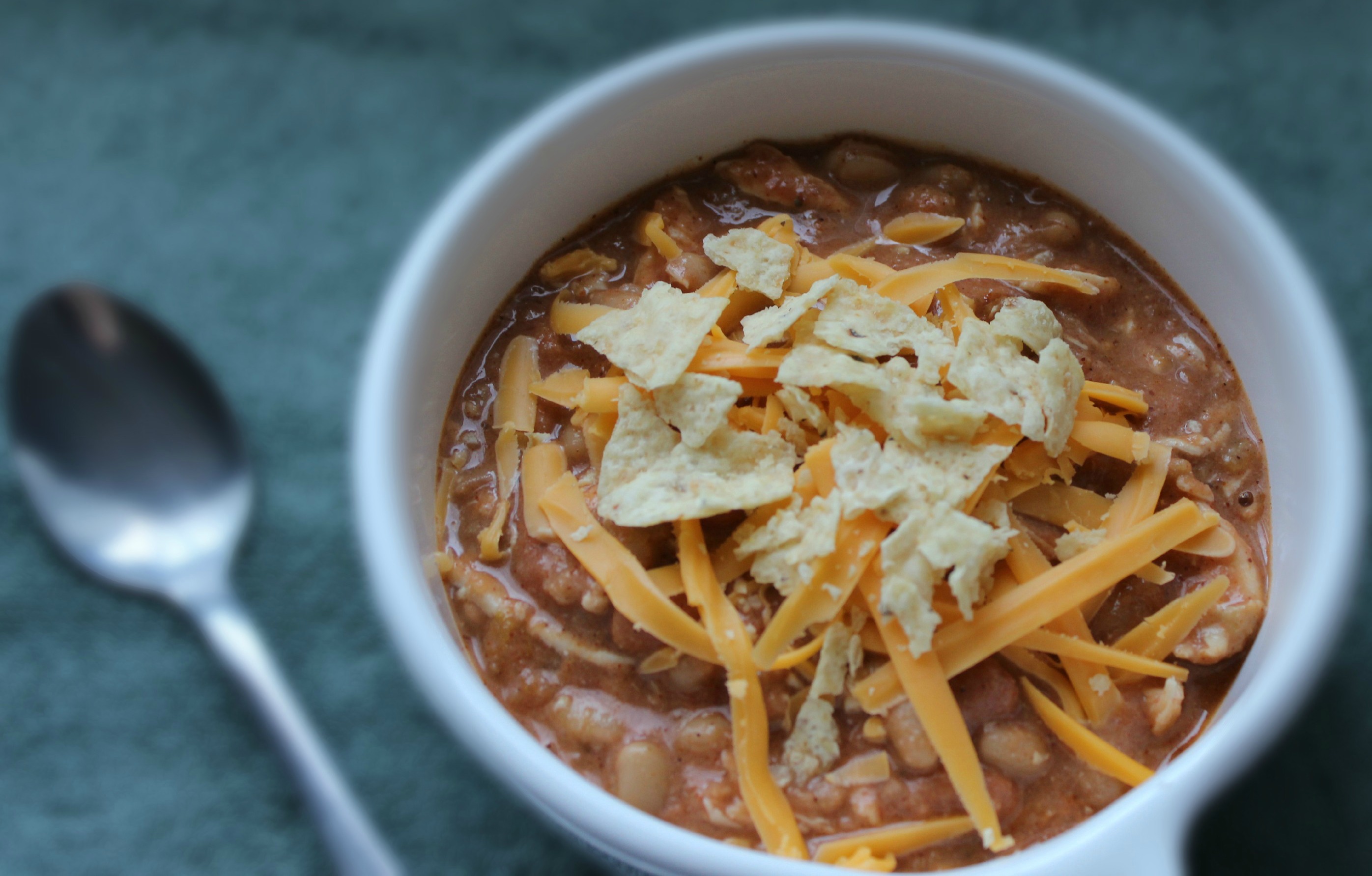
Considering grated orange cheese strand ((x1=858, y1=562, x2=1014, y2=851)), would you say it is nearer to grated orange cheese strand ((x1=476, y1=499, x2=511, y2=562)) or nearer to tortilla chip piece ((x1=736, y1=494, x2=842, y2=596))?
tortilla chip piece ((x1=736, y1=494, x2=842, y2=596))

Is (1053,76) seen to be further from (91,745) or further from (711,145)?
(91,745)

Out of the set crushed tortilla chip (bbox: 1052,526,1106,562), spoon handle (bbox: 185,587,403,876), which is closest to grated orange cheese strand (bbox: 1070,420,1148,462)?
crushed tortilla chip (bbox: 1052,526,1106,562)

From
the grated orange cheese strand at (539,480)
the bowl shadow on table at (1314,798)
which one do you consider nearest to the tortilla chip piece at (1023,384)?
the grated orange cheese strand at (539,480)

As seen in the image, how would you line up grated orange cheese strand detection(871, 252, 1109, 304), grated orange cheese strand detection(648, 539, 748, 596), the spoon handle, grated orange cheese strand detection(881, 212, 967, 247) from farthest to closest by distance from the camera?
the spoon handle, grated orange cheese strand detection(881, 212, 967, 247), grated orange cheese strand detection(871, 252, 1109, 304), grated orange cheese strand detection(648, 539, 748, 596)

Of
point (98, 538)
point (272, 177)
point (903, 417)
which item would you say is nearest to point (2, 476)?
point (98, 538)

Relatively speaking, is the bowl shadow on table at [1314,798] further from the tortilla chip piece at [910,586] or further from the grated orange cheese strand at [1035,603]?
the tortilla chip piece at [910,586]
